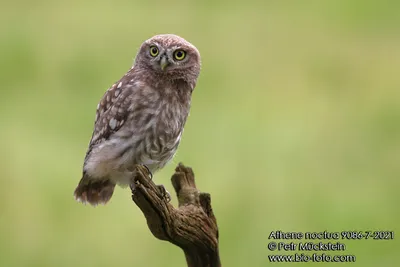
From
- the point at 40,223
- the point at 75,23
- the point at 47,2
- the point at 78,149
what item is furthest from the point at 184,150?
the point at 47,2

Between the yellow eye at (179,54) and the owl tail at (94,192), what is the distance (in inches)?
32.5

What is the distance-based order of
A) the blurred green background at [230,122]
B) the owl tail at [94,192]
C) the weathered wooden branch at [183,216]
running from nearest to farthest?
the weathered wooden branch at [183,216] < the owl tail at [94,192] < the blurred green background at [230,122]

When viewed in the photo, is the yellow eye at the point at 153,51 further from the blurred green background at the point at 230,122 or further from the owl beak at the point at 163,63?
the blurred green background at the point at 230,122

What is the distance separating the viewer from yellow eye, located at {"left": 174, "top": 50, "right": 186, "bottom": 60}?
621 centimetres

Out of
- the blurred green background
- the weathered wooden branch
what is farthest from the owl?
the blurred green background

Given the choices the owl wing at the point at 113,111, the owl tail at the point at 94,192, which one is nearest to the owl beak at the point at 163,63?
the owl wing at the point at 113,111

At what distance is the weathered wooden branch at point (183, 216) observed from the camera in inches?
217

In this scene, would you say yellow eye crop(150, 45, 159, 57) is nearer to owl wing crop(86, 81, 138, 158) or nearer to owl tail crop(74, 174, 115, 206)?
owl wing crop(86, 81, 138, 158)

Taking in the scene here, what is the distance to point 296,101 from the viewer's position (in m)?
11.7

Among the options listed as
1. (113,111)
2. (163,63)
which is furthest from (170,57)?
(113,111)

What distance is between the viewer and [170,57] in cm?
619

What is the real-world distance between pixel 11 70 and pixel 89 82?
117 cm

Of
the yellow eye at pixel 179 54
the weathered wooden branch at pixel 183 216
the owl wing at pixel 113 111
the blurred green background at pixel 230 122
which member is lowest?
the blurred green background at pixel 230 122

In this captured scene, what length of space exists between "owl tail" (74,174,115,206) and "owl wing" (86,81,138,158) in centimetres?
19
